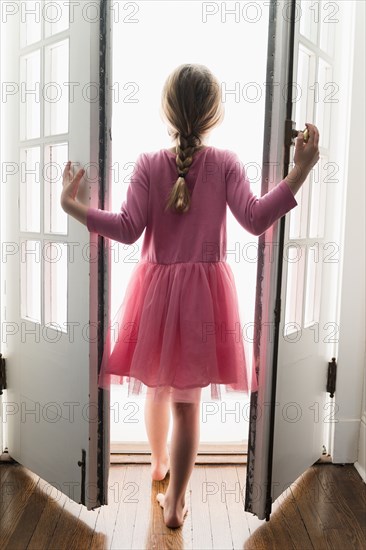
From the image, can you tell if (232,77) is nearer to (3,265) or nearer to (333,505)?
(3,265)

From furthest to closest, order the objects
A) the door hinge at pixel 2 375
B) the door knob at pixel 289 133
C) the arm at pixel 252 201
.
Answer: the door hinge at pixel 2 375 < the arm at pixel 252 201 < the door knob at pixel 289 133

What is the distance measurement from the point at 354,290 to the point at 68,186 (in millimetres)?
1135

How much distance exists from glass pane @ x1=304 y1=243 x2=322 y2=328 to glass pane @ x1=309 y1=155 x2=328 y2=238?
59 mm

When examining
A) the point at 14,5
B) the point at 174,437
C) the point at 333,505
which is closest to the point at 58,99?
the point at 14,5

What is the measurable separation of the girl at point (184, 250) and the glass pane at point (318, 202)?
0.40 m

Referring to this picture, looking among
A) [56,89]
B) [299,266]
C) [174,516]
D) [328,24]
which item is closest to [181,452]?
[174,516]

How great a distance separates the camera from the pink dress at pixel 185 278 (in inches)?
61.8

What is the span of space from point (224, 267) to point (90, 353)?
0.49m

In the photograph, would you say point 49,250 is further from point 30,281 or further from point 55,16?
point 55,16

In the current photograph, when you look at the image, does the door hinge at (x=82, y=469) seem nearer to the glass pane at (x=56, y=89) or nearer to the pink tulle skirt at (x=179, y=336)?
the pink tulle skirt at (x=179, y=336)

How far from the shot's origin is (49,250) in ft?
5.95

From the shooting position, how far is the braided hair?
1.55m

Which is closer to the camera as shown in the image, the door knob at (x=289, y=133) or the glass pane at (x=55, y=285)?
the door knob at (x=289, y=133)

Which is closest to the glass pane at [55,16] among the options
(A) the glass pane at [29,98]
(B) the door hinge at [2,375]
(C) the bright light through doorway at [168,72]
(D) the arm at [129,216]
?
(A) the glass pane at [29,98]
